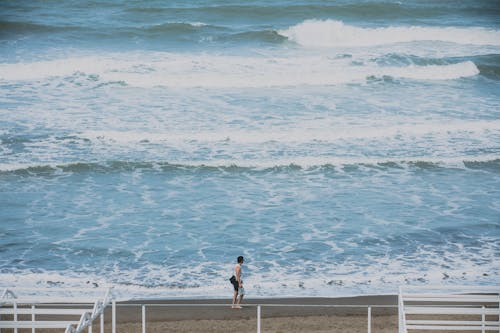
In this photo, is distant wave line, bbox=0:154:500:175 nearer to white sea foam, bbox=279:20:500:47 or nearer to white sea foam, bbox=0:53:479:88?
white sea foam, bbox=0:53:479:88

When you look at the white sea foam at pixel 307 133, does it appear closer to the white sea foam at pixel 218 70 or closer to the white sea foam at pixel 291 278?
the white sea foam at pixel 218 70

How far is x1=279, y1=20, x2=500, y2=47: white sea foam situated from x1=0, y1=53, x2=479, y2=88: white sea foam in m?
4.52

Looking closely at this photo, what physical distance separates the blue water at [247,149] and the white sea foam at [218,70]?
0.41 feet

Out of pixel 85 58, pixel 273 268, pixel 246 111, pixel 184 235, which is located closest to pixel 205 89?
pixel 246 111

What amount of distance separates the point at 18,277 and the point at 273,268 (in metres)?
5.14

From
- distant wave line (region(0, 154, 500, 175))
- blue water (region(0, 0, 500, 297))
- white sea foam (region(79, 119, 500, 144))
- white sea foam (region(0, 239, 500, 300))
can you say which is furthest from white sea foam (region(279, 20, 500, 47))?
white sea foam (region(0, 239, 500, 300))

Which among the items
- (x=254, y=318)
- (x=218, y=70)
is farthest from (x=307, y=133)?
(x=254, y=318)

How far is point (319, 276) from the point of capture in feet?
55.5

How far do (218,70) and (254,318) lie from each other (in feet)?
72.3

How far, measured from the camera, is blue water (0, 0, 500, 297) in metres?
17.7

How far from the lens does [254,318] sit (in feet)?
47.4

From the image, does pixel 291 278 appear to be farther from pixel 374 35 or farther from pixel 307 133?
pixel 374 35

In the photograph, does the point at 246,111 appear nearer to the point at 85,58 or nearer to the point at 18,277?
the point at 85,58

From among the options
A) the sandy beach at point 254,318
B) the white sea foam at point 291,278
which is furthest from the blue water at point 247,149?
the sandy beach at point 254,318
